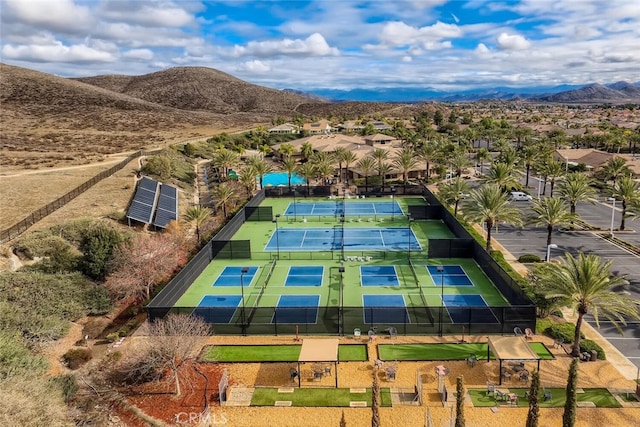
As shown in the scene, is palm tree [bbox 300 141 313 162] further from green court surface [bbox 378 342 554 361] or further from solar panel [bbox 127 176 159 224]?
green court surface [bbox 378 342 554 361]

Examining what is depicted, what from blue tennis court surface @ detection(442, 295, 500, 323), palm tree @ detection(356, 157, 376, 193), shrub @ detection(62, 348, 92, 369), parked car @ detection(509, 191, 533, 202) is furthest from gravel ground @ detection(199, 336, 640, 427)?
palm tree @ detection(356, 157, 376, 193)

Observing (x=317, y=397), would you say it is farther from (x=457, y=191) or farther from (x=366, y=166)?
(x=366, y=166)

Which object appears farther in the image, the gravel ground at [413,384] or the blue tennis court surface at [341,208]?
the blue tennis court surface at [341,208]

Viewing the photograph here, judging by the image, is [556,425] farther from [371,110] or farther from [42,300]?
[371,110]

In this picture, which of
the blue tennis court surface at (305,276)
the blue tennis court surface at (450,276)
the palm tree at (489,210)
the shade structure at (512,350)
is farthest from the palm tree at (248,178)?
the shade structure at (512,350)

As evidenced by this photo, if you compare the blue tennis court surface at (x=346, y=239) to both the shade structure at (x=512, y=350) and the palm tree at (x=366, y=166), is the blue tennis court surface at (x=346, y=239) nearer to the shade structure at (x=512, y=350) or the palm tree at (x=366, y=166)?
the palm tree at (x=366, y=166)

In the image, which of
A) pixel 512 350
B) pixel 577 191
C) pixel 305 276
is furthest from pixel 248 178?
pixel 512 350
